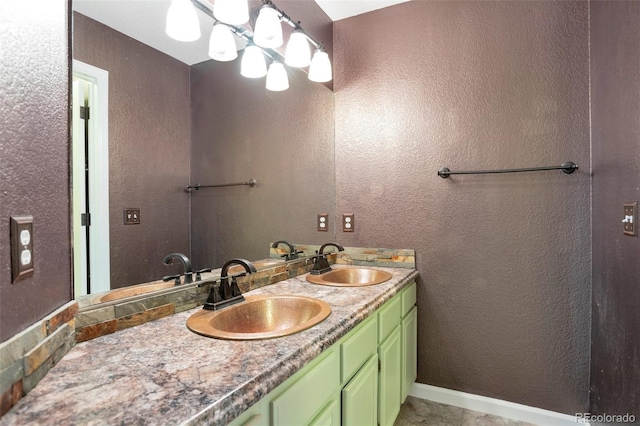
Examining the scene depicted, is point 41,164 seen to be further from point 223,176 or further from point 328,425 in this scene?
point 328,425

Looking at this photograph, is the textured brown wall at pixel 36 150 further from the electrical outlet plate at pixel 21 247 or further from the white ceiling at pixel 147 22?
the white ceiling at pixel 147 22

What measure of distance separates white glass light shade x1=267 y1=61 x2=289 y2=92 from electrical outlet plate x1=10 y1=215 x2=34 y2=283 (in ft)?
4.28

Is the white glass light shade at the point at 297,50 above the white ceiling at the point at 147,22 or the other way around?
above

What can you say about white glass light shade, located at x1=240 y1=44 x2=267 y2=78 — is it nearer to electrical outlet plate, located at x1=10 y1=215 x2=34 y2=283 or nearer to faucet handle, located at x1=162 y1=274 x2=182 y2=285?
faucet handle, located at x1=162 y1=274 x2=182 y2=285

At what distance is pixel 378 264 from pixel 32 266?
178 cm

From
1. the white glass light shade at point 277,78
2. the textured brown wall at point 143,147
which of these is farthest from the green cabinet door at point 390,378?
the white glass light shade at point 277,78

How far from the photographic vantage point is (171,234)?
4.02 feet

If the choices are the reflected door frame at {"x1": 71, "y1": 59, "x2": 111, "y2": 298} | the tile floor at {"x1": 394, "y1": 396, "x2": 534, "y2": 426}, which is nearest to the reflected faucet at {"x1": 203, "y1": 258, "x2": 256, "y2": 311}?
the reflected door frame at {"x1": 71, "y1": 59, "x2": 111, "y2": 298}

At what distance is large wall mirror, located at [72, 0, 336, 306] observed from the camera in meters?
0.98

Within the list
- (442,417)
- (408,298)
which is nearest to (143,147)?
(408,298)

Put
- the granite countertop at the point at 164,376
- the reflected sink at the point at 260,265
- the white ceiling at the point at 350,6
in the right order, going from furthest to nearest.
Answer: the white ceiling at the point at 350,6 → the reflected sink at the point at 260,265 → the granite countertop at the point at 164,376

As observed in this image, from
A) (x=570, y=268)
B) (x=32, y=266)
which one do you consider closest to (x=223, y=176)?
(x=32, y=266)

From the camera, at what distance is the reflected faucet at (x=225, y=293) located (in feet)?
3.98

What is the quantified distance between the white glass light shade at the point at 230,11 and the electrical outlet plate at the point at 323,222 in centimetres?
116
